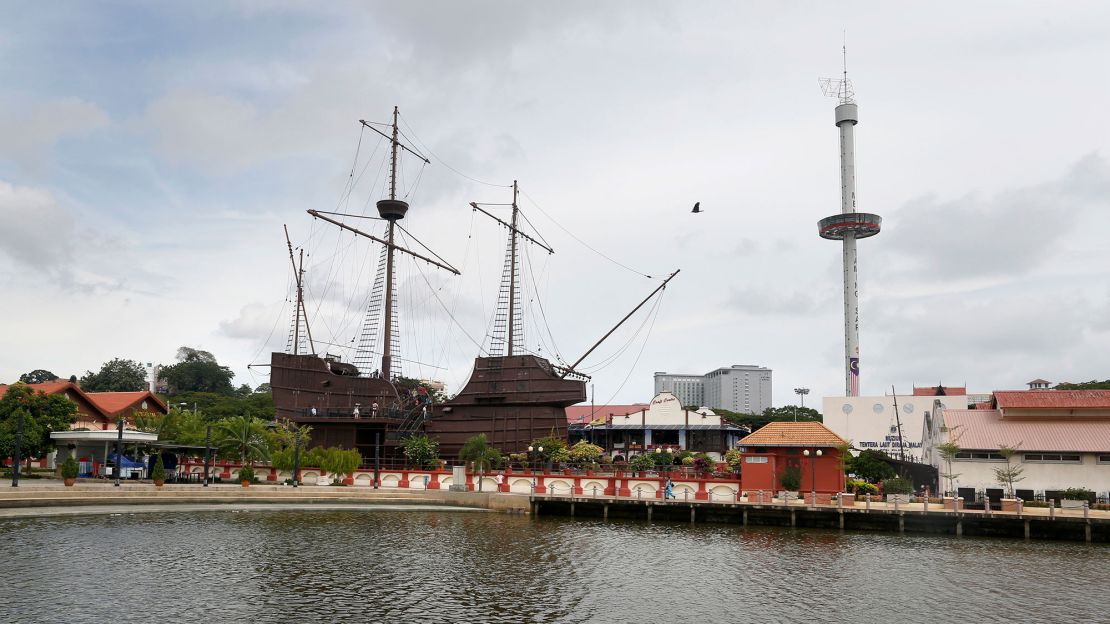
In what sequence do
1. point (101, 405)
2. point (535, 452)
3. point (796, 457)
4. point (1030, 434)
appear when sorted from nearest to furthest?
point (796, 457), point (1030, 434), point (535, 452), point (101, 405)

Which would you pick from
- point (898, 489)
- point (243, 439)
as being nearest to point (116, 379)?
point (243, 439)

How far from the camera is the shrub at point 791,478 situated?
4041cm

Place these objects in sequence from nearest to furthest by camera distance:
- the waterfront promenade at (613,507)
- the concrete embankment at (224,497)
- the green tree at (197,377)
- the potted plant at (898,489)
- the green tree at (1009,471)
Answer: the concrete embankment at (224,497) < the waterfront promenade at (613,507) < the potted plant at (898,489) < the green tree at (1009,471) < the green tree at (197,377)

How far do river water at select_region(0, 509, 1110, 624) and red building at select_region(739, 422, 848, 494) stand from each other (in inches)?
269

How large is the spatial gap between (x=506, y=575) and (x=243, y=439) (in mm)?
29078

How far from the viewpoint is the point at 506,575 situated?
76.0 ft

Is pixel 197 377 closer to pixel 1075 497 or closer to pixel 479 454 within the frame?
pixel 479 454

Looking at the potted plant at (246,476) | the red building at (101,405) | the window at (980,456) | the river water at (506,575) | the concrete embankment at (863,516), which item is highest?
the red building at (101,405)

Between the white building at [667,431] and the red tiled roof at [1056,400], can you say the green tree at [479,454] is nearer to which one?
the red tiled roof at [1056,400]

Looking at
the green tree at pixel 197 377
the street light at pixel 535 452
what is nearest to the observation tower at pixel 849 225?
the street light at pixel 535 452

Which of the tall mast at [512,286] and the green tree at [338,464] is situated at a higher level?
the tall mast at [512,286]

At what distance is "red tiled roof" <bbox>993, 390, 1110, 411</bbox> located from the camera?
4200 centimetres

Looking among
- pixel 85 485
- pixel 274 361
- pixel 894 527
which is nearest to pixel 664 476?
pixel 894 527

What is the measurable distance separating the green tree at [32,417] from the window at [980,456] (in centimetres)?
4550
